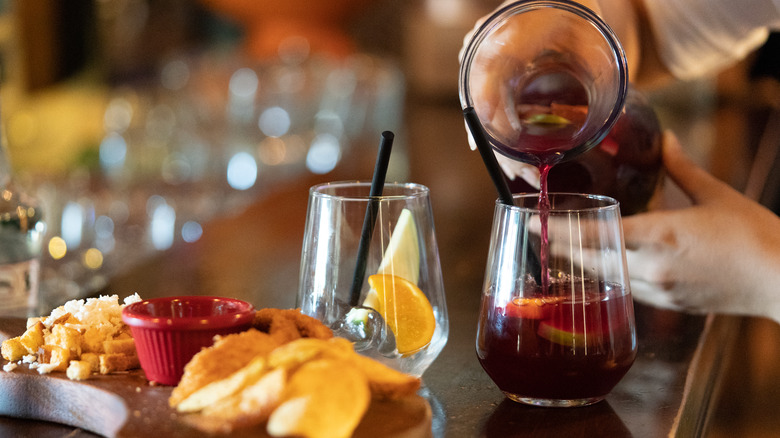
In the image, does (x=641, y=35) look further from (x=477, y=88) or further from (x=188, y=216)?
(x=188, y=216)

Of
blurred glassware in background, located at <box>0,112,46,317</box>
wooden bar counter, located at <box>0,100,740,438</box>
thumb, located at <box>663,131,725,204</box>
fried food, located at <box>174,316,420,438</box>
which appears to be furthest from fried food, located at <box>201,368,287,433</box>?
thumb, located at <box>663,131,725,204</box>

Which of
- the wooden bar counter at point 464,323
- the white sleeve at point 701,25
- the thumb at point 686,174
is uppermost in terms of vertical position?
the white sleeve at point 701,25

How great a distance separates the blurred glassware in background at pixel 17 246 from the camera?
1.10m

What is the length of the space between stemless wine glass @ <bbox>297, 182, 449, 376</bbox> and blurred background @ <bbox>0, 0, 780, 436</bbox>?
3.14 ft

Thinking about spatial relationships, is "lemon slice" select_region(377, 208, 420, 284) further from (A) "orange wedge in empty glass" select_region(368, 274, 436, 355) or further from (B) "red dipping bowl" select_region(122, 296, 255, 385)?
(B) "red dipping bowl" select_region(122, 296, 255, 385)

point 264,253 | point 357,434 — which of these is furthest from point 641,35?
point 357,434

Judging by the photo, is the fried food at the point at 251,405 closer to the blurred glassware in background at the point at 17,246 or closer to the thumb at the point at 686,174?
the blurred glassware in background at the point at 17,246

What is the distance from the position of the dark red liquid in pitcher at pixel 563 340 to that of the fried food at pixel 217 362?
211 mm

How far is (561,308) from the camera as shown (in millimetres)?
771

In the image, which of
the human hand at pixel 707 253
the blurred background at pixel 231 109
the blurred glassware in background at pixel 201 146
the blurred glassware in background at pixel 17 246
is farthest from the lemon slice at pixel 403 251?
the blurred background at pixel 231 109

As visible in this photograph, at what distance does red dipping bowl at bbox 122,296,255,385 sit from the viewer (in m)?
0.75

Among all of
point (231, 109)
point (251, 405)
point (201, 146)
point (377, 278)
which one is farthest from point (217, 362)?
point (231, 109)

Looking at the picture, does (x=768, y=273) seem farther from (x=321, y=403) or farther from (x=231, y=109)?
(x=231, y=109)

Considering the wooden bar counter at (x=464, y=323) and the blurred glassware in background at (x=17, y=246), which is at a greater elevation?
the blurred glassware in background at (x=17, y=246)
